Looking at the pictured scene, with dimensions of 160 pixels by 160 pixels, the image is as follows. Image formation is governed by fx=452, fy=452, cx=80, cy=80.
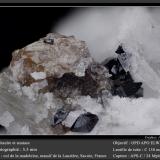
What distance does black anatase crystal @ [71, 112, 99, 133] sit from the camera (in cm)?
371

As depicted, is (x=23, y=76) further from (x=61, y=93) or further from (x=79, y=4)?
(x=79, y=4)

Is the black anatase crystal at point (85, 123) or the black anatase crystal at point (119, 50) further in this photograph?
the black anatase crystal at point (119, 50)

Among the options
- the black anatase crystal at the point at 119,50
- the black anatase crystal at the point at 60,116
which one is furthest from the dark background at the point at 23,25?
the black anatase crystal at the point at 60,116

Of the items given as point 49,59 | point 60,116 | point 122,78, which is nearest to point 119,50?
point 122,78

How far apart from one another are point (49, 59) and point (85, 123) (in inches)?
24.9

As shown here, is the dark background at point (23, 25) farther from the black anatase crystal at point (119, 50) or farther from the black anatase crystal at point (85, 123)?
the black anatase crystal at point (85, 123)

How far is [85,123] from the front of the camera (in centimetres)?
372

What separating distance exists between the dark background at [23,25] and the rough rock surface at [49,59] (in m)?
0.06

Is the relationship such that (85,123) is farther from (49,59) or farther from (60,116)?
(49,59)

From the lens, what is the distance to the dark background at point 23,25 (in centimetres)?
377

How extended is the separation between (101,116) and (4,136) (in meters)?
0.83

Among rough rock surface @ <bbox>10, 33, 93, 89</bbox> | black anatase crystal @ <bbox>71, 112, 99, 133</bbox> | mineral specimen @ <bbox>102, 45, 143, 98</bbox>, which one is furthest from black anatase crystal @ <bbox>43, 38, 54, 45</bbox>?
black anatase crystal @ <bbox>71, 112, 99, 133</bbox>

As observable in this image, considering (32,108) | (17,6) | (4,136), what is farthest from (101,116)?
(17,6)

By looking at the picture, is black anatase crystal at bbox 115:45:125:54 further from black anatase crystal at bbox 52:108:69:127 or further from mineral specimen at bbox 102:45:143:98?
black anatase crystal at bbox 52:108:69:127
